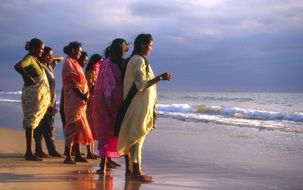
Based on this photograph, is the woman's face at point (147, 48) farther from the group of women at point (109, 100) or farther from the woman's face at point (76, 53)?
the woman's face at point (76, 53)

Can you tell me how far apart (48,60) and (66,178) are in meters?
2.48

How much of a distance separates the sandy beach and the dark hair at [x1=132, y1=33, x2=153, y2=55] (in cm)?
147

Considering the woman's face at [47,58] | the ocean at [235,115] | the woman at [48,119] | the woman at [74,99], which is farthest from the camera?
the ocean at [235,115]

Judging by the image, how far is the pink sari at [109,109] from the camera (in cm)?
551

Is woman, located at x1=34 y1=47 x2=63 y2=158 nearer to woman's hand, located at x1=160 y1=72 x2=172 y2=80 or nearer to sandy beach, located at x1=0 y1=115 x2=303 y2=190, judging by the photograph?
sandy beach, located at x1=0 y1=115 x2=303 y2=190

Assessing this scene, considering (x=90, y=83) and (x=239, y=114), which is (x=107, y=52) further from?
(x=239, y=114)

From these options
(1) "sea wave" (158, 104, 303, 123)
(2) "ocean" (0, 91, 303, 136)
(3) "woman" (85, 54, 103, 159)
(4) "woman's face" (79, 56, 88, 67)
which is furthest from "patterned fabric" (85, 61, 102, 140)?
(1) "sea wave" (158, 104, 303, 123)

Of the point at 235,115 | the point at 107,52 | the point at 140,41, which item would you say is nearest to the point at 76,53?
the point at 107,52

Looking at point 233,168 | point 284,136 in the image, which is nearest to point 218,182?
point 233,168

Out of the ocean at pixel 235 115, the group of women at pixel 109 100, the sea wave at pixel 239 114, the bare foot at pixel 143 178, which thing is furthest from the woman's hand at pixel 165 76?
the sea wave at pixel 239 114

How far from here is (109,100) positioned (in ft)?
18.1

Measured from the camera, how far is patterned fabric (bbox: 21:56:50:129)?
6340mm

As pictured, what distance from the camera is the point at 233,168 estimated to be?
253 inches

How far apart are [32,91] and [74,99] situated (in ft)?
2.01
